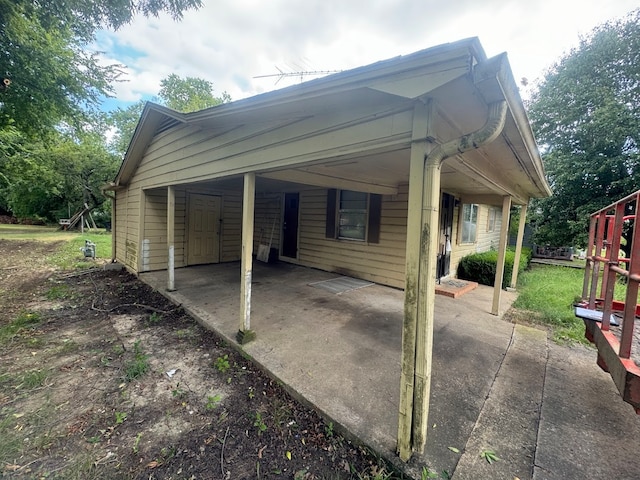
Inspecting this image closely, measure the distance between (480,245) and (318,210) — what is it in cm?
569

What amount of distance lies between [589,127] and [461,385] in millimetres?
10459

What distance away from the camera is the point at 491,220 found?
33.0 ft

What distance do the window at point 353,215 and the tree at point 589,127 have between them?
765cm

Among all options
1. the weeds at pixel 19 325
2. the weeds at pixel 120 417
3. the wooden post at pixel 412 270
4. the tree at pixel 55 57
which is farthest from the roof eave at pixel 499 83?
the tree at pixel 55 57

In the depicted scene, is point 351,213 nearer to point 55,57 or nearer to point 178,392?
point 178,392

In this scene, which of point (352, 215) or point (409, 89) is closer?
point (409, 89)

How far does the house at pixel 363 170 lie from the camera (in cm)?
155

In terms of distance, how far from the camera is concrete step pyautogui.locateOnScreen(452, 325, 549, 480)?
5.38 feet

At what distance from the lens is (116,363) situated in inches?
112

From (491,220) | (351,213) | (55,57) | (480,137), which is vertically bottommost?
(351,213)

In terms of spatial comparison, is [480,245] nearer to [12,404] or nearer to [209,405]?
[209,405]

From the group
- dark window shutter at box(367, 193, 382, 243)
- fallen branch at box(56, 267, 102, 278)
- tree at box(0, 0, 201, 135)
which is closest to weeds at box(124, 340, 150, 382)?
dark window shutter at box(367, 193, 382, 243)

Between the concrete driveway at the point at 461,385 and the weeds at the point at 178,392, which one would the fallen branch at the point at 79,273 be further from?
the weeds at the point at 178,392

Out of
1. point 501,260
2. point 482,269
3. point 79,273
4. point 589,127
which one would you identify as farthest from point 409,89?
point 589,127
